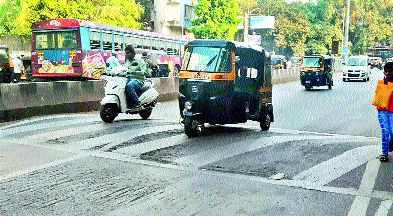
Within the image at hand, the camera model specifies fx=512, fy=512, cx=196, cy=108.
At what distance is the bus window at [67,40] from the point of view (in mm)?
23203

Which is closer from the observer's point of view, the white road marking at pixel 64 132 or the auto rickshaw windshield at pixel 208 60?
the white road marking at pixel 64 132

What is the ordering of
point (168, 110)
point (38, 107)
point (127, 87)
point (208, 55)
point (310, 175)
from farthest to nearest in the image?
point (168, 110) < point (38, 107) < point (127, 87) < point (208, 55) < point (310, 175)

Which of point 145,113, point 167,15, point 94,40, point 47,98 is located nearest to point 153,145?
point 145,113

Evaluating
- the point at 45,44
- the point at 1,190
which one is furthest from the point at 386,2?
the point at 1,190

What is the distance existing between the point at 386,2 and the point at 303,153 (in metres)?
93.5

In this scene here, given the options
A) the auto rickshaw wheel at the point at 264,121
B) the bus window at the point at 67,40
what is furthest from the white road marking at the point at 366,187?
the bus window at the point at 67,40

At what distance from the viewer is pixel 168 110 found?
16438mm

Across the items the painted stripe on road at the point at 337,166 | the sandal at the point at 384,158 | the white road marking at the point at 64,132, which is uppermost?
the white road marking at the point at 64,132

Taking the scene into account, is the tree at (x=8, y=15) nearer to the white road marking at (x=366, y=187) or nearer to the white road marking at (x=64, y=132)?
the white road marking at (x=64, y=132)

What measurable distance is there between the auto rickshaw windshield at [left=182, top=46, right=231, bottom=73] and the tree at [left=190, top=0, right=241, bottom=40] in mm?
47978

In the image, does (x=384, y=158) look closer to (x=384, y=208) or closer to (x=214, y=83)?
(x=384, y=208)

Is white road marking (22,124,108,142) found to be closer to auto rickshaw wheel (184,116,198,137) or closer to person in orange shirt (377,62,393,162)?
auto rickshaw wheel (184,116,198,137)

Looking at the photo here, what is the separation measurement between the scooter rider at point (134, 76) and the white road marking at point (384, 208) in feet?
24.1

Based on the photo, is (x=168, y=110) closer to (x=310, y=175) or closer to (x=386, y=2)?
(x=310, y=175)
